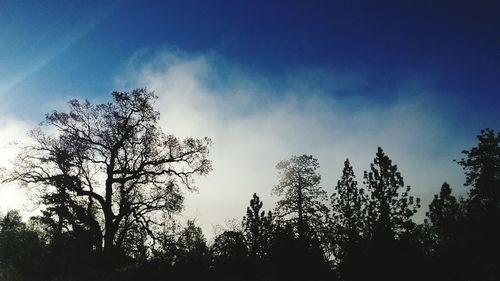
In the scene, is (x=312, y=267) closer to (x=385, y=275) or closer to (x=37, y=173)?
(x=385, y=275)

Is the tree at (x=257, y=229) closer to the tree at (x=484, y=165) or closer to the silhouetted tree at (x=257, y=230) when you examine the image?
the silhouetted tree at (x=257, y=230)

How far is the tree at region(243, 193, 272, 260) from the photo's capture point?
33.0m

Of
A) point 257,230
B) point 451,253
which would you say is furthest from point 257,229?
point 451,253

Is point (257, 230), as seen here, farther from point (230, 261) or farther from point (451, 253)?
point (451, 253)

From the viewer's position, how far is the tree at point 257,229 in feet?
108

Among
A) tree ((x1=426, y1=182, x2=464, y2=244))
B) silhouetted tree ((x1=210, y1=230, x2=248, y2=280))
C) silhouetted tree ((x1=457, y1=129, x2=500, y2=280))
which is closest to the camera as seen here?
silhouetted tree ((x1=210, y1=230, x2=248, y2=280))

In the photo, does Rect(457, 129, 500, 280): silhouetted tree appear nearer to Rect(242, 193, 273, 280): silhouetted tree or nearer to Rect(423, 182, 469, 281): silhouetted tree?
Rect(423, 182, 469, 281): silhouetted tree

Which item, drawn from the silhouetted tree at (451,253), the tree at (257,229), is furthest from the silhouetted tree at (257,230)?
the silhouetted tree at (451,253)

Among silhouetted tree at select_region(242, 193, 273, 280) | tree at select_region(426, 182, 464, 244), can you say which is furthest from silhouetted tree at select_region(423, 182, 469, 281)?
silhouetted tree at select_region(242, 193, 273, 280)

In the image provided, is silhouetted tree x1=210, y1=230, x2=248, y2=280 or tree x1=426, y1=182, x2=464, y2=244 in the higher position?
tree x1=426, y1=182, x2=464, y2=244

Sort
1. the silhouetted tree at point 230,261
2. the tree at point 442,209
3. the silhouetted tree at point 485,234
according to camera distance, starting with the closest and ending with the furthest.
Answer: the silhouetted tree at point 230,261 < the silhouetted tree at point 485,234 < the tree at point 442,209

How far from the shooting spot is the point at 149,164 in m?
27.1

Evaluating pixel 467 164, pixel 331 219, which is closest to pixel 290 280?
pixel 331 219

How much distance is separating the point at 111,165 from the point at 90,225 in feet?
15.7
